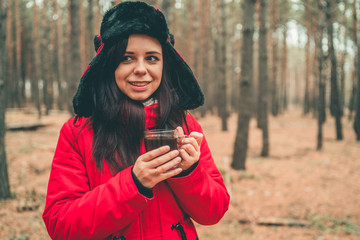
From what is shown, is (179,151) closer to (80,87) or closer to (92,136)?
(92,136)

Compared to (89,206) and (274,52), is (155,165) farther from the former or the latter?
(274,52)

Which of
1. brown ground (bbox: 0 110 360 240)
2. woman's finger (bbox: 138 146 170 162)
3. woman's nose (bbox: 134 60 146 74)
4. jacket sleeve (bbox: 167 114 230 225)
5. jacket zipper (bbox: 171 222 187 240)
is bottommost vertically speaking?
brown ground (bbox: 0 110 360 240)

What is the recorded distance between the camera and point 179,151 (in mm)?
1387

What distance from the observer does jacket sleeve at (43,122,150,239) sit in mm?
1324

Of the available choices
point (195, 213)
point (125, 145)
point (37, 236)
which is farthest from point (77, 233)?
point (37, 236)

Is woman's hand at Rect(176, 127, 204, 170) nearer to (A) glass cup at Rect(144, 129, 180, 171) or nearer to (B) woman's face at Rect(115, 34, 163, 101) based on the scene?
(A) glass cup at Rect(144, 129, 180, 171)

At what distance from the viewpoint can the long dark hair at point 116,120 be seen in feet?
4.94

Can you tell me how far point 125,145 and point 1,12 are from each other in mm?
4802

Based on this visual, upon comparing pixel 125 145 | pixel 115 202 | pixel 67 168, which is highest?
pixel 125 145

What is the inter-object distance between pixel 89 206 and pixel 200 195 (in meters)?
0.59

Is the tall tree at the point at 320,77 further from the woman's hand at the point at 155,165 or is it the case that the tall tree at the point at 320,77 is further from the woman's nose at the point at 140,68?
the woman's hand at the point at 155,165

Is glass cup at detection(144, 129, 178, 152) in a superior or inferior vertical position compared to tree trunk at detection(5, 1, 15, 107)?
inferior

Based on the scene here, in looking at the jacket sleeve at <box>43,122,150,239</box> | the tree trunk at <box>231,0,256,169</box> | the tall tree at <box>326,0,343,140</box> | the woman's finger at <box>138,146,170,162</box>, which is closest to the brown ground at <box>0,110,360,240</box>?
the tree trunk at <box>231,0,256,169</box>

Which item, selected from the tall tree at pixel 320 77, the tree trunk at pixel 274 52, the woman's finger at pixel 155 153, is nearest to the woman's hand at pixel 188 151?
the woman's finger at pixel 155 153
